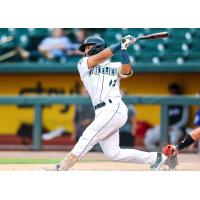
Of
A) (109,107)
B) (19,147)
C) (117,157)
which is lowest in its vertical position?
(19,147)

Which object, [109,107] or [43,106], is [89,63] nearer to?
[109,107]

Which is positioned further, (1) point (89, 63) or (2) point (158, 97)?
(2) point (158, 97)

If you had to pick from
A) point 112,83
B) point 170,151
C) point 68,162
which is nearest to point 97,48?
point 112,83

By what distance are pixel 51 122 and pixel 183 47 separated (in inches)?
115

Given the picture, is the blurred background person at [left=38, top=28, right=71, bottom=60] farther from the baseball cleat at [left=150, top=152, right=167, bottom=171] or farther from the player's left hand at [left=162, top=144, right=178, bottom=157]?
the baseball cleat at [left=150, top=152, right=167, bottom=171]

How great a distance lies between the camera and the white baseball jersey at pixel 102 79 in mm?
8023

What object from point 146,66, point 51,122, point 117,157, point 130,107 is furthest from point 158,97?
point 117,157

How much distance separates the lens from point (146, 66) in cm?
1390

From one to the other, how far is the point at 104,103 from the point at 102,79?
0.82 ft

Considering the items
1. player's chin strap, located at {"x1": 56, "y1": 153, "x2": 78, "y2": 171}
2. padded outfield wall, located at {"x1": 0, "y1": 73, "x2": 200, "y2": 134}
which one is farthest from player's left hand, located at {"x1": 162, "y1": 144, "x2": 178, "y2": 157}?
padded outfield wall, located at {"x1": 0, "y1": 73, "x2": 200, "y2": 134}

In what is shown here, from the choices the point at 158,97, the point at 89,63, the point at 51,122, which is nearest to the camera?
the point at 89,63

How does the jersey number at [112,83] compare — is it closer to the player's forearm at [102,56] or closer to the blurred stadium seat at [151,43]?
the player's forearm at [102,56]

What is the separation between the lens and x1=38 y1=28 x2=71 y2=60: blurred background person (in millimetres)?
14555

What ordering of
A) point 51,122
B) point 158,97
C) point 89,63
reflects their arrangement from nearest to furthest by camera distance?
point 89,63
point 158,97
point 51,122
